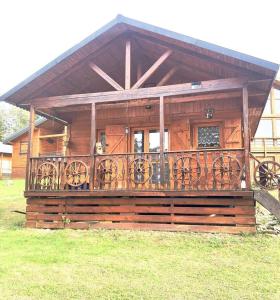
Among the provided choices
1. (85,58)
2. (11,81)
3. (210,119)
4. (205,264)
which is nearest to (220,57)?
(210,119)

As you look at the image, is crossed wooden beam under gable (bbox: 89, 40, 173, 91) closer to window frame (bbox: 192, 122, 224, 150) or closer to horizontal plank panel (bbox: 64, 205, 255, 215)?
window frame (bbox: 192, 122, 224, 150)

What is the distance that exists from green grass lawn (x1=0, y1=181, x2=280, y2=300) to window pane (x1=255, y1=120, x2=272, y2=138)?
17.0m

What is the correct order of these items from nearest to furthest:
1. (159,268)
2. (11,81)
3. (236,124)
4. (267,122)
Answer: (159,268)
(236,124)
(267,122)
(11,81)

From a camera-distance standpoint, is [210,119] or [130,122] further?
[130,122]

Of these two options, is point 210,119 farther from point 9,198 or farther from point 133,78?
point 9,198

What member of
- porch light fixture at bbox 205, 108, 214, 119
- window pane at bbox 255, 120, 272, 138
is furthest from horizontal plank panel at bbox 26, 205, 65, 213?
window pane at bbox 255, 120, 272, 138

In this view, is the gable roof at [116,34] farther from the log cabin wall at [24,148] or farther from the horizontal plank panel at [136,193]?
the log cabin wall at [24,148]

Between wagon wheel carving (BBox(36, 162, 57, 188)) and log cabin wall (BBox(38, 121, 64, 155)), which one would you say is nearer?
wagon wheel carving (BBox(36, 162, 57, 188))

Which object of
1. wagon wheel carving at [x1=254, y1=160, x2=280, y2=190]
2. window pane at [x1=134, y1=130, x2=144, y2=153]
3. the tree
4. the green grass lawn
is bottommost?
the green grass lawn

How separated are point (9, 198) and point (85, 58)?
8.29 m

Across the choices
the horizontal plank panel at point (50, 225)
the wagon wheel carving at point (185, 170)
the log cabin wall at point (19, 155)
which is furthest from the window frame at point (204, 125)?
the log cabin wall at point (19, 155)

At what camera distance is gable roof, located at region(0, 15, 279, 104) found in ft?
22.0

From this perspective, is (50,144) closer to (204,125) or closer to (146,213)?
(204,125)

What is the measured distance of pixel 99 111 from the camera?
1053 cm
